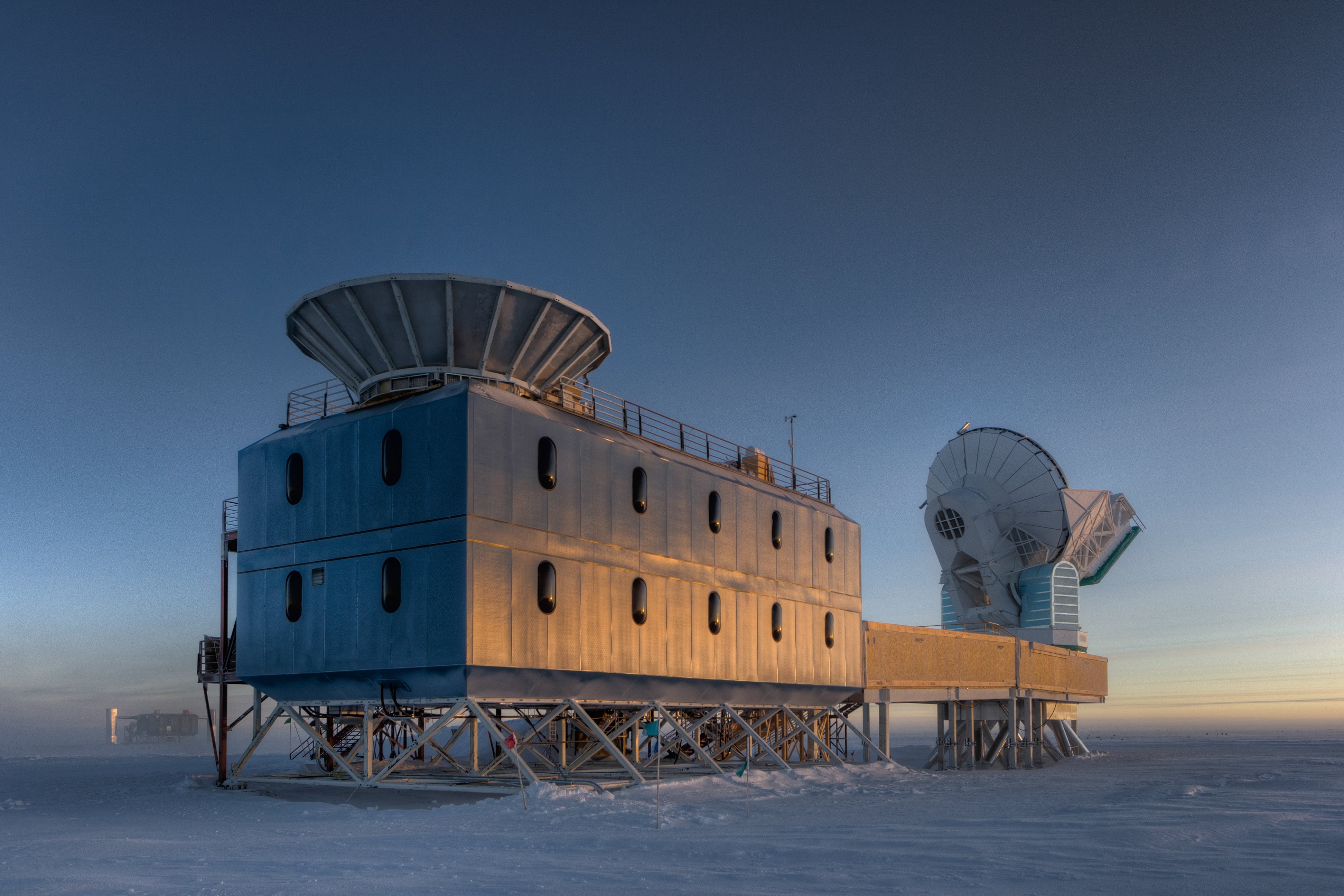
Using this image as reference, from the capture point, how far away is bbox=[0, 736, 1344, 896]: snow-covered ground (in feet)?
49.9

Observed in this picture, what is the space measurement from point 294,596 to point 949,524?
48462 mm

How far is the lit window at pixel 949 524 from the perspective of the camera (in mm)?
68625

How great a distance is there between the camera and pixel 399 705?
97.4 feet

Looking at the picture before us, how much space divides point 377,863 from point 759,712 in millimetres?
30399

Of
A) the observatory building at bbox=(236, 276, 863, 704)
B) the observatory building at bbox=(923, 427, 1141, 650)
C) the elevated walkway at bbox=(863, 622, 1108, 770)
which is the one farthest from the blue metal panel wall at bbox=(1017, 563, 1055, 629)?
the observatory building at bbox=(236, 276, 863, 704)

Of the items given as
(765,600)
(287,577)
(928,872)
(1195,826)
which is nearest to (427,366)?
(287,577)

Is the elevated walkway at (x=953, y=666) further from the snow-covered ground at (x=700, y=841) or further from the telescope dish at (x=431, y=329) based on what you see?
the telescope dish at (x=431, y=329)

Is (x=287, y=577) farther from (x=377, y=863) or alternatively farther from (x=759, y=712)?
(x=759, y=712)

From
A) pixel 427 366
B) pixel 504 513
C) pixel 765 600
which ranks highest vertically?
pixel 427 366

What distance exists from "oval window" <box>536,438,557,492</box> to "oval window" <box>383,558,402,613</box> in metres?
4.64

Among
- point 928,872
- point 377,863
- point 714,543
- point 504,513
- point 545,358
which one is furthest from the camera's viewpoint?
point 714,543

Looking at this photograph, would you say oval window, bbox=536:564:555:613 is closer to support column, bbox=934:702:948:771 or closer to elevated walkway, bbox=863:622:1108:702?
elevated walkway, bbox=863:622:1108:702

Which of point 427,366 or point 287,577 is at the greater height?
point 427,366

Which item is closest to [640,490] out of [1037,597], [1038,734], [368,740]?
[368,740]
